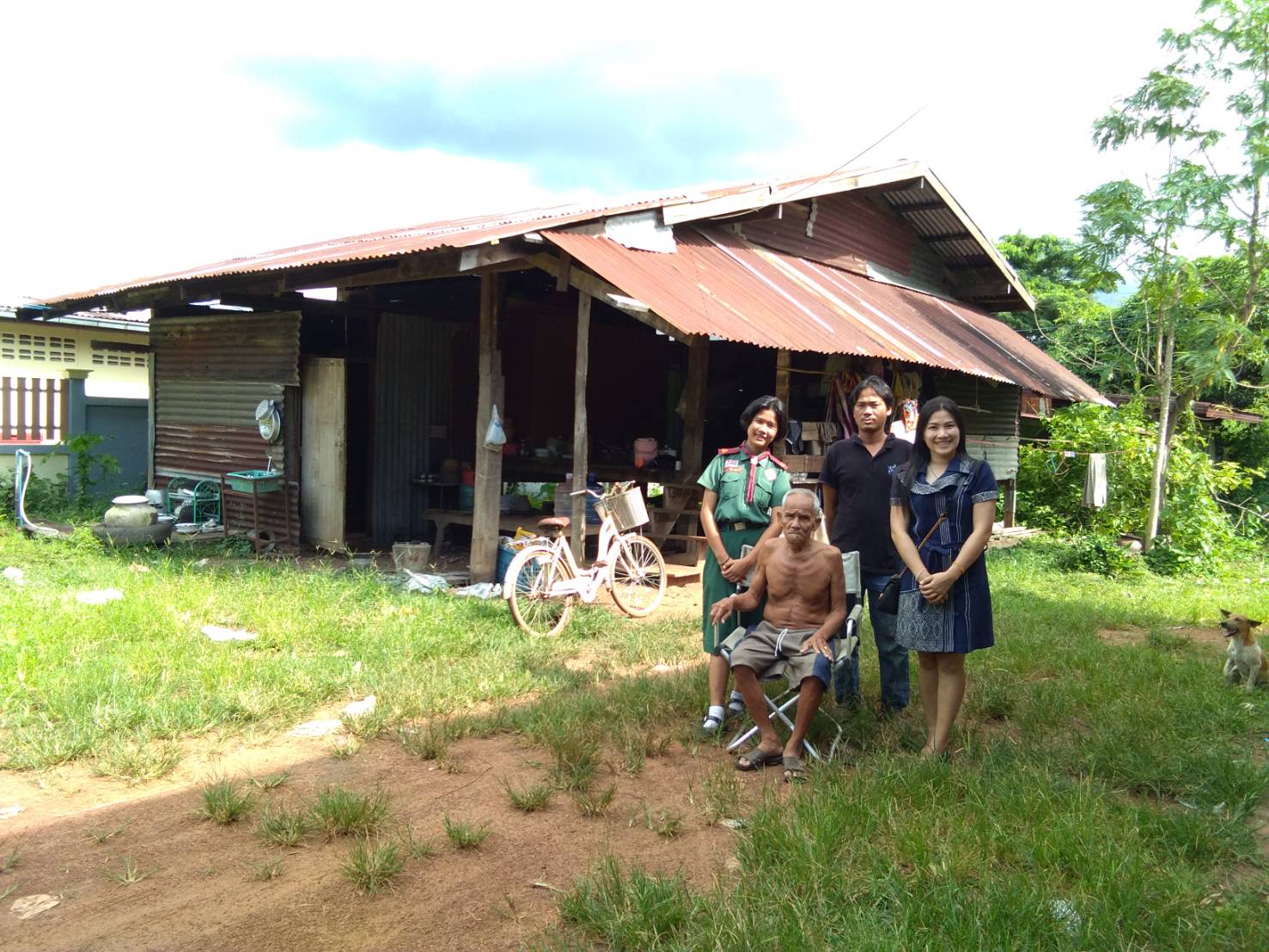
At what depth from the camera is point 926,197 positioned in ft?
40.4

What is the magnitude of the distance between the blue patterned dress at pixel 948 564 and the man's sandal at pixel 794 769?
715 millimetres

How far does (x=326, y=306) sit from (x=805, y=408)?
18.4 feet

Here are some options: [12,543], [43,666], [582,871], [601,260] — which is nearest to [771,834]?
[582,871]

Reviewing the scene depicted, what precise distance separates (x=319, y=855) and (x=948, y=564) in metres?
2.78

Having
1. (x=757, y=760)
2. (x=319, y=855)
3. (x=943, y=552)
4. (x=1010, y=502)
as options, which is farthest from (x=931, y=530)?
(x=1010, y=502)

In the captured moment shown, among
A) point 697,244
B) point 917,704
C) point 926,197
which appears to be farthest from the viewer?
point 926,197

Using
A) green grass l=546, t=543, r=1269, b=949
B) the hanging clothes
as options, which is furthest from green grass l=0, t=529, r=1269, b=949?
the hanging clothes

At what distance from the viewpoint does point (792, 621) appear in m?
4.29

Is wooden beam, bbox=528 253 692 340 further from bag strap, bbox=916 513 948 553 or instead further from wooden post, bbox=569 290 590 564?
bag strap, bbox=916 513 948 553

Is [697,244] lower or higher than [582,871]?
higher

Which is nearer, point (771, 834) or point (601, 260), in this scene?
point (771, 834)

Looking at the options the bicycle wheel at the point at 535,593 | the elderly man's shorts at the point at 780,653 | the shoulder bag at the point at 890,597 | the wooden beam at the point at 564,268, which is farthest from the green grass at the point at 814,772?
the wooden beam at the point at 564,268

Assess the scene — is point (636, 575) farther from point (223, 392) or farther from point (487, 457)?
point (223, 392)

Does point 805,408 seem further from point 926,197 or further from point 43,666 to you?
point 43,666
